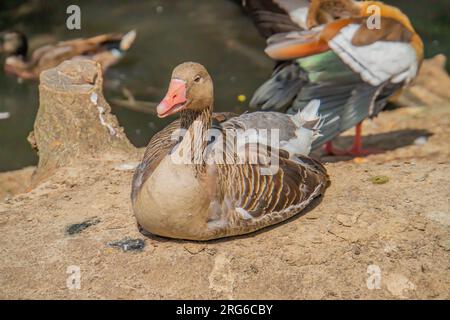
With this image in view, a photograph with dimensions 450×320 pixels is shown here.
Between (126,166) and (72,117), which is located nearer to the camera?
(126,166)

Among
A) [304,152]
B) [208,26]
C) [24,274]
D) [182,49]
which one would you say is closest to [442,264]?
[304,152]

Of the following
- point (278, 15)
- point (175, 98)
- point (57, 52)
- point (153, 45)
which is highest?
point (175, 98)

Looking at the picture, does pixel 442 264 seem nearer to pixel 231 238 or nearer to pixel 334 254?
pixel 334 254

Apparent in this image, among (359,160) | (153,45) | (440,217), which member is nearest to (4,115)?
(153,45)

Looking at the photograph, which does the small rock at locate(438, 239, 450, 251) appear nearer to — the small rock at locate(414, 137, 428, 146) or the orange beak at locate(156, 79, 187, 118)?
the orange beak at locate(156, 79, 187, 118)

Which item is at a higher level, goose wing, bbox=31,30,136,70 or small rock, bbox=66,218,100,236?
small rock, bbox=66,218,100,236

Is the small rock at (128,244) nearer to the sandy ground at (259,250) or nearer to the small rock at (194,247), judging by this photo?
the sandy ground at (259,250)

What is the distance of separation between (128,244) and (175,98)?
97 centimetres

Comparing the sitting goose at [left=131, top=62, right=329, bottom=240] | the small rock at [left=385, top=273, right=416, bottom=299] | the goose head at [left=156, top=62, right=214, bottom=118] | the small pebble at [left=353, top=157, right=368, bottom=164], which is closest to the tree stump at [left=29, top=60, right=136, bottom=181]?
the sitting goose at [left=131, top=62, right=329, bottom=240]

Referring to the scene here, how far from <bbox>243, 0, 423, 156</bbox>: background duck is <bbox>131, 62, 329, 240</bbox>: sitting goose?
165cm

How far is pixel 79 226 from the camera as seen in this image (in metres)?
4.29

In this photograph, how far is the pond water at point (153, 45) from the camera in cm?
855

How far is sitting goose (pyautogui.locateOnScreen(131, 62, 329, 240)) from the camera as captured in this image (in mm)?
3744
